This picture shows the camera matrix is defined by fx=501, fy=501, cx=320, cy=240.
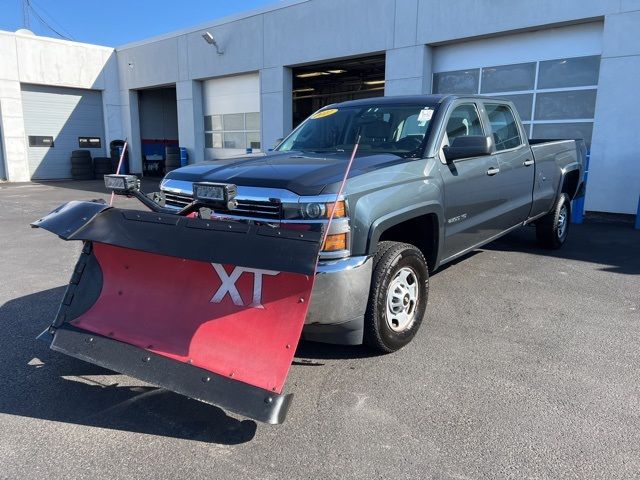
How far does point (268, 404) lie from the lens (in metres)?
2.59

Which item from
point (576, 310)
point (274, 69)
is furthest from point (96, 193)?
point (576, 310)

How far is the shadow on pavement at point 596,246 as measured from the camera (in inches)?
263

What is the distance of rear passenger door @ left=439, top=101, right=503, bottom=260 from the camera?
4.39 meters

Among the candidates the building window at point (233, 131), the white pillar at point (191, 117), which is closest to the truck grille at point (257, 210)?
the building window at point (233, 131)

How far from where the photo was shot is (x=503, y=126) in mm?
5660

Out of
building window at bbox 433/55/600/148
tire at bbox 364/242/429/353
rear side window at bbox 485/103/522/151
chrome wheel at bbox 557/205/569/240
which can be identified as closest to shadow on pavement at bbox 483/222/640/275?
chrome wheel at bbox 557/205/569/240

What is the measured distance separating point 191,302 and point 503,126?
164 inches

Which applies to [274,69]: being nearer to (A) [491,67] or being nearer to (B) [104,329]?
(A) [491,67]

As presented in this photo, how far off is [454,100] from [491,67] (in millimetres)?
7930

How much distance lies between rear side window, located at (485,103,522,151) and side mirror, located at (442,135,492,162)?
3.94 ft

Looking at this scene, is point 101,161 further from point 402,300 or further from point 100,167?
point 402,300

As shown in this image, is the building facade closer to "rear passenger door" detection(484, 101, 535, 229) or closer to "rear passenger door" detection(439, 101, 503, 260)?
"rear passenger door" detection(484, 101, 535, 229)

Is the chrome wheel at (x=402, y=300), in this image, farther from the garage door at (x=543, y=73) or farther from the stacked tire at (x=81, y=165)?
the stacked tire at (x=81, y=165)

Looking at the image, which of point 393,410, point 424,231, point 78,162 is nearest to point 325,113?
point 424,231
